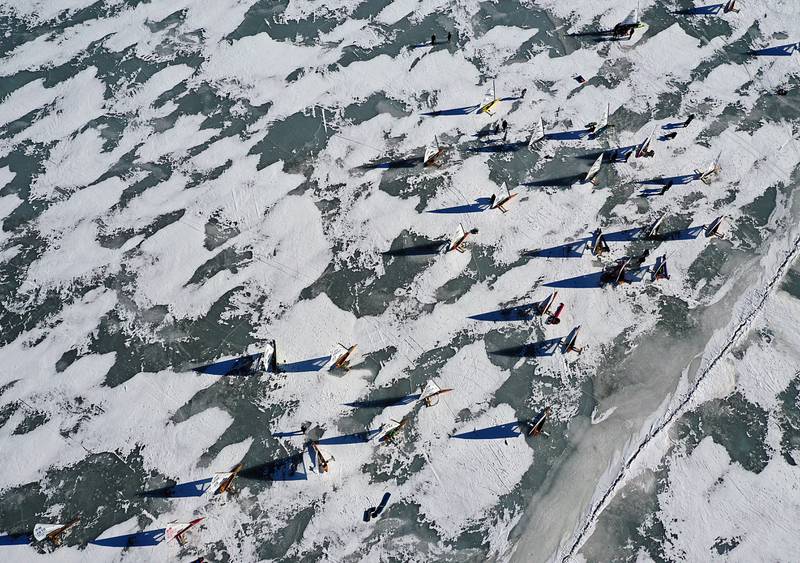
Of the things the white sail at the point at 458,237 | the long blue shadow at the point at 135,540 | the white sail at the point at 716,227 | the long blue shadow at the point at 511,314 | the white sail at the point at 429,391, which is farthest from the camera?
the white sail at the point at 716,227

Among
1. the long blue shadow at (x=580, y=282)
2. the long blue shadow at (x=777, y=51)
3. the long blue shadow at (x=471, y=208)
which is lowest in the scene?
the long blue shadow at (x=580, y=282)

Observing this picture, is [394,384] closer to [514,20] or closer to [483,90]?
[483,90]

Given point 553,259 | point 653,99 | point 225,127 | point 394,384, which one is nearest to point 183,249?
point 225,127

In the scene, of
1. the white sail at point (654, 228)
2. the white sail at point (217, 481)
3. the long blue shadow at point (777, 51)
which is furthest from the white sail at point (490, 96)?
the white sail at point (217, 481)

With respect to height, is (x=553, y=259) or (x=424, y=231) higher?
(x=424, y=231)

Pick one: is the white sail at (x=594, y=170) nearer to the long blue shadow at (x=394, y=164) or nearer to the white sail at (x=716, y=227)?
the white sail at (x=716, y=227)

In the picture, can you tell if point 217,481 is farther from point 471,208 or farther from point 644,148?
point 644,148
